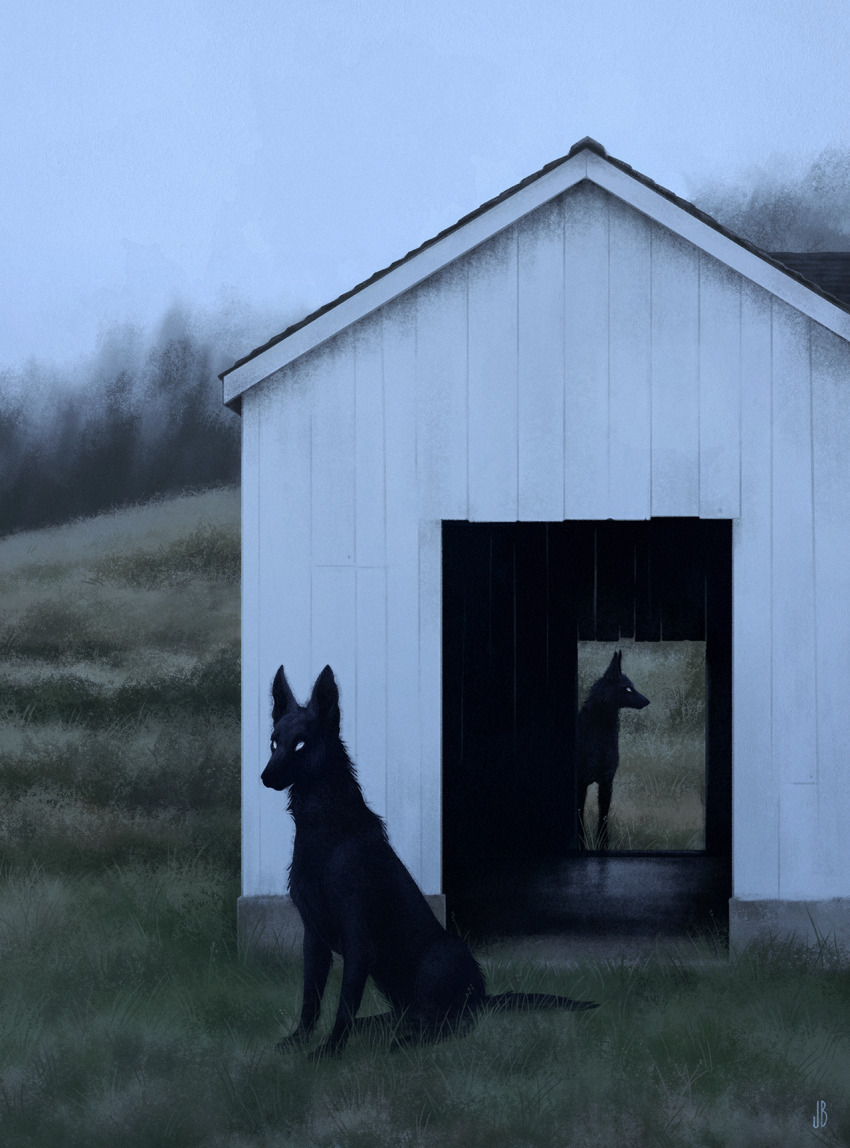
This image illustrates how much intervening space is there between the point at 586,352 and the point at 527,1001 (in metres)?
3.72

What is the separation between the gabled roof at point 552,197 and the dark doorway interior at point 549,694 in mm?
1931

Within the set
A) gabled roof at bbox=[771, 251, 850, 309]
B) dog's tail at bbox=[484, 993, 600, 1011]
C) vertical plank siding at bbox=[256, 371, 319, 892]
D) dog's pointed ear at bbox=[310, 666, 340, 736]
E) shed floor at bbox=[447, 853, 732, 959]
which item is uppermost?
gabled roof at bbox=[771, 251, 850, 309]

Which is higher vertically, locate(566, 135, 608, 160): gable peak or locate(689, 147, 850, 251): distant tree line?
locate(689, 147, 850, 251): distant tree line

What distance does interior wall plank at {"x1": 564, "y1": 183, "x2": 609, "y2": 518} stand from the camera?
6895 millimetres

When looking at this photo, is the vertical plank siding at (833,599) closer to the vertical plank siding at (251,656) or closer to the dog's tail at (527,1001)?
the dog's tail at (527,1001)

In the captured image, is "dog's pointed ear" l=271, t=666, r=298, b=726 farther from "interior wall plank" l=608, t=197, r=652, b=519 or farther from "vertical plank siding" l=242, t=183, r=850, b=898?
"interior wall plank" l=608, t=197, r=652, b=519

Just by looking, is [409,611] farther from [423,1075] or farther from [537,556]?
[423,1075]

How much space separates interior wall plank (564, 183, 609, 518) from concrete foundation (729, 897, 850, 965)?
8.41 ft

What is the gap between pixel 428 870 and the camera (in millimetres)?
6930

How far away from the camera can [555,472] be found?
692 cm

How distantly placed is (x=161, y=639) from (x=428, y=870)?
14.8m

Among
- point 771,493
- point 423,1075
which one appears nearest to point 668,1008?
point 423,1075

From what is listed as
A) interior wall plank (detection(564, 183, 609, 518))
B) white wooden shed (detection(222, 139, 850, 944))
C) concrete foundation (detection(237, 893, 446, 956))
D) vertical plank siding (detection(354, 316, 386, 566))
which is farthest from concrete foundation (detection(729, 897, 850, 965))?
vertical plank siding (detection(354, 316, 386, 566))

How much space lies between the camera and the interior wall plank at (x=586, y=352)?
689 centimetres
